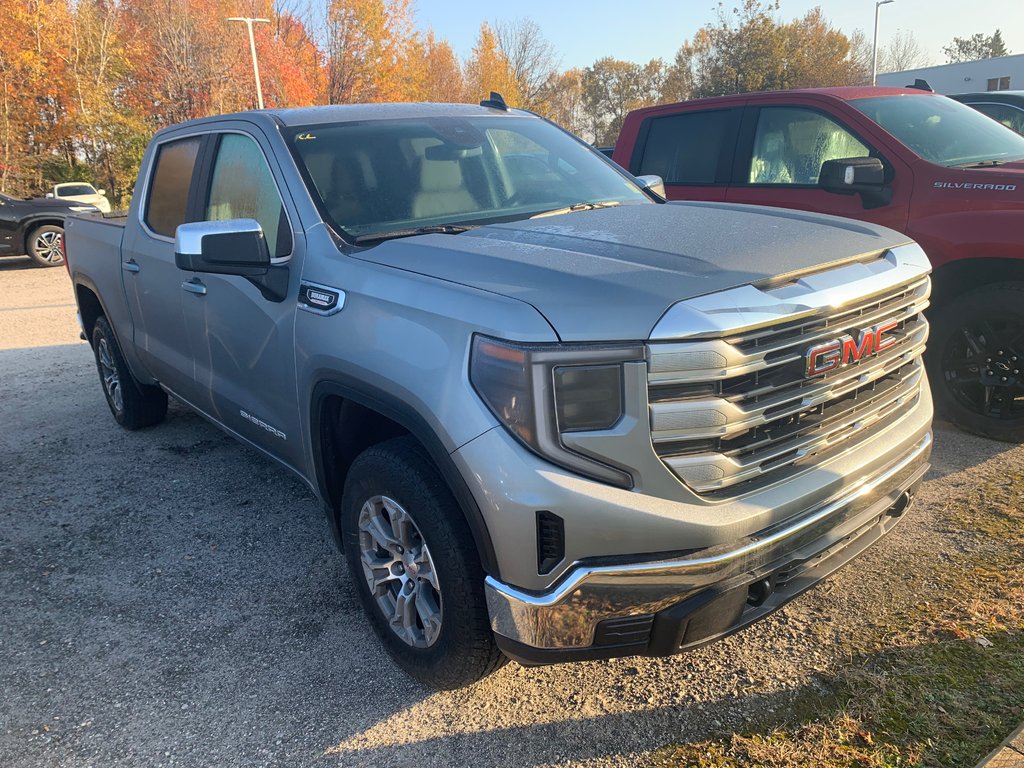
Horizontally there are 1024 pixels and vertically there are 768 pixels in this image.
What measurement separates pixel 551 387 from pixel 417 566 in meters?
0.88

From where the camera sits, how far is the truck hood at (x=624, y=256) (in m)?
1.98

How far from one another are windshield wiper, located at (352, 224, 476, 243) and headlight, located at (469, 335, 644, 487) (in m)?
1.06

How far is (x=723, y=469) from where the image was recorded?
6.64ft

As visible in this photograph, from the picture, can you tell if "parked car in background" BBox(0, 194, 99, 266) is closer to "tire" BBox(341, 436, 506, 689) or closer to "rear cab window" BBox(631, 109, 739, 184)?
"rear cab window" BBox(631, 109, 739, 184)

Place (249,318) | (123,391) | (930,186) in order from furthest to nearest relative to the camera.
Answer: (123,391)
(930,186)
(249,318)

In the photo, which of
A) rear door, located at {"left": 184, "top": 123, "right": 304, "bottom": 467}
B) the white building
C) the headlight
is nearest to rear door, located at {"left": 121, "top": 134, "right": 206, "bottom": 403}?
rear door, located at {"left": 184, "top": 123, "right": 304, "bottom": 467}

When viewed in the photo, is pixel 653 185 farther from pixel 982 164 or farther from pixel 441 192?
pixel 982 164

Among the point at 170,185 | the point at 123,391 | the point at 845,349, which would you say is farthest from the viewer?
the point at 123,391

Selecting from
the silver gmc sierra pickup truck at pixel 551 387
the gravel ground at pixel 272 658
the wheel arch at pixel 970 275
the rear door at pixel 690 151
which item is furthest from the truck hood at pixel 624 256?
the rear door at pixel 690 151

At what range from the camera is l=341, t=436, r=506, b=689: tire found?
2211 millimetres

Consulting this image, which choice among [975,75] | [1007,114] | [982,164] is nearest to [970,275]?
[982,164]

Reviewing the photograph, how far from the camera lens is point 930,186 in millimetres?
4387

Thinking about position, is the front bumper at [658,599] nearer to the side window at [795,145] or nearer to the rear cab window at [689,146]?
the side window at [795,145]

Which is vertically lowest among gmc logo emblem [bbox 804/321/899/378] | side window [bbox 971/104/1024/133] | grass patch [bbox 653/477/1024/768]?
grass patch [bbox 653/477/1024/768]
